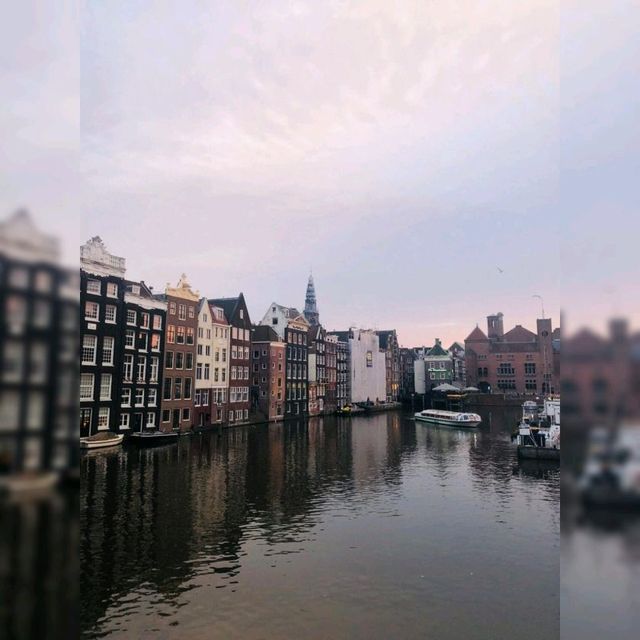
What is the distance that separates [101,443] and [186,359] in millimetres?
10941

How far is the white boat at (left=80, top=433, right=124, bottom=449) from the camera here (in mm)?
27578

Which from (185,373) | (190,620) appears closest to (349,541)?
(190,620)

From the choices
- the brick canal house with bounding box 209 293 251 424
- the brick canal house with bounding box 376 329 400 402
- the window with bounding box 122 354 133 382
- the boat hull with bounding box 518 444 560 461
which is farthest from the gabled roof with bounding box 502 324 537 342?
the window with bounding box 122 354 133 382

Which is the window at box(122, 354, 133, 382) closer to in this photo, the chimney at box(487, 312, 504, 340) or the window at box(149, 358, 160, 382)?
the window at box(149, 358, 160, 382)

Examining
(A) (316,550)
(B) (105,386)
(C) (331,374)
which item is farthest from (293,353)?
(A) (316,550)

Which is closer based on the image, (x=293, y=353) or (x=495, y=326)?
(x=293, y=353)

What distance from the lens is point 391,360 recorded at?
80250mm

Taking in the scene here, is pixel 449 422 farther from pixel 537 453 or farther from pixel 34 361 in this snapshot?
pixel 34 361

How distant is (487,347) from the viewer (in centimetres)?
8319

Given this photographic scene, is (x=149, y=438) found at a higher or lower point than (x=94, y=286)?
lower

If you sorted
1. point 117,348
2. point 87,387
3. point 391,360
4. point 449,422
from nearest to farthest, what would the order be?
point 87,387 → point 117,348 → point 449,422 → point 391,360

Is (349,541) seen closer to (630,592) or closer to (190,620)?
(190,620)

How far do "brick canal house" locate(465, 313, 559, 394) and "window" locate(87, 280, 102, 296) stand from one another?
210ft

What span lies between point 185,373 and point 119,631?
97.6 feet
